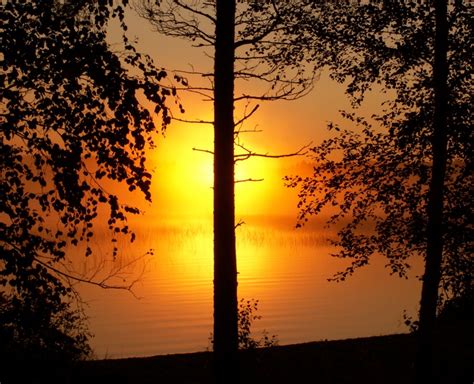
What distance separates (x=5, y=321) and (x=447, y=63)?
362 inches

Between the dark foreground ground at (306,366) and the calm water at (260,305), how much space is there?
959cm

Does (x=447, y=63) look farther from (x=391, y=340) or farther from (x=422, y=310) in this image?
(x=391, y=340)

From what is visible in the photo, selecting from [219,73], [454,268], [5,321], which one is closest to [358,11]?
[219,73]

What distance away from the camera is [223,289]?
905cm

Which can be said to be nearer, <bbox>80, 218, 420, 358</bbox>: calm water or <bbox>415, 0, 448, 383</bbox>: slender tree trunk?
<bbox>415, 0, 448, 383</bbox>: slender tree trunk

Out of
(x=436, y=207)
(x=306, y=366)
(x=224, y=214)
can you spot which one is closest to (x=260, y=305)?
(x=306, y=366)

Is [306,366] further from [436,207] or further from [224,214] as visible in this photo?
[224,214]

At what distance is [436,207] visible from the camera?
1158cm

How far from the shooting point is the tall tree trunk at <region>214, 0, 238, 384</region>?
29.7 feet

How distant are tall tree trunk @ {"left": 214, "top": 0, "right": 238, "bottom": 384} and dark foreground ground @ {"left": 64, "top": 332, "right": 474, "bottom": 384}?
14.5ft

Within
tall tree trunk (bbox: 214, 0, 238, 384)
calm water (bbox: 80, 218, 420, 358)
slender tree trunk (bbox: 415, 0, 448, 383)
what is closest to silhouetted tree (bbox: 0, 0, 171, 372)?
tall tree trunk (bbox: 214, 0, 238, 384)

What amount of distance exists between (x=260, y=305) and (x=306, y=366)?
122 ft

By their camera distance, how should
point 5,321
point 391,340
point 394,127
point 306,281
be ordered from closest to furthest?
point 5,321, point 394,127, point 391,340, point 306,281

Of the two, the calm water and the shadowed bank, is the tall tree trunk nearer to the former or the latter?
the shadowed bank
